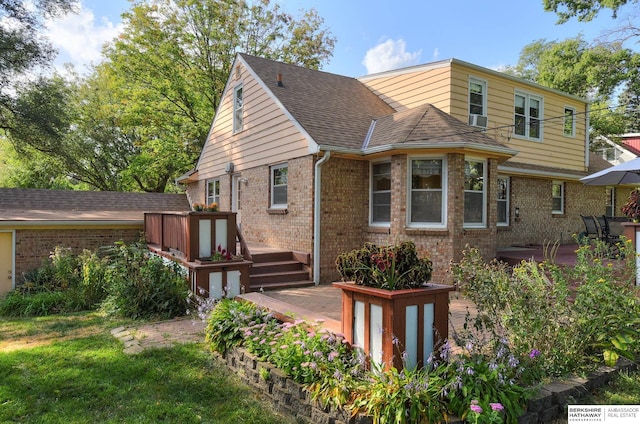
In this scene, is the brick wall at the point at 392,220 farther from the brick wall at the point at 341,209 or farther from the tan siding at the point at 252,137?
the tan siding at the point at 252,137

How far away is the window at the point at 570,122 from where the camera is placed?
540 inches

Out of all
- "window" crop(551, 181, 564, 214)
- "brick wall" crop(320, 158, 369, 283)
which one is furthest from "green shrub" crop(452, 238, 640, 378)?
"window" crop(551, 181, 564, 214)

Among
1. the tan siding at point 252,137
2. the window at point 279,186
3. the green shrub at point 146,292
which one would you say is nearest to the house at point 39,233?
the green shrub at point 146,292

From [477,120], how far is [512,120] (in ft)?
6.25

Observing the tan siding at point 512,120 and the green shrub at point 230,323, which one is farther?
the tan siding at point 512,120

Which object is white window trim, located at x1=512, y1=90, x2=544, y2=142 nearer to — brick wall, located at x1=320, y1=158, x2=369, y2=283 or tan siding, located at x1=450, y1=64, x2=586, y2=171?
tan siding, located at x1=450, y1=64, x2=586, y2=171

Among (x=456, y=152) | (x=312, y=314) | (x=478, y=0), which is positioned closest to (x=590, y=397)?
(x=312, y=314)

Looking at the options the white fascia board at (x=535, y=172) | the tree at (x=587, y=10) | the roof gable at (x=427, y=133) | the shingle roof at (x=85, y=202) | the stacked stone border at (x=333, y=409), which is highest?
the tree at (x=587, y=10)

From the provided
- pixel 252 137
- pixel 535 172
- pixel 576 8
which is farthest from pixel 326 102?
pixel 576 8

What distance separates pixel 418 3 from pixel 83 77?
921 inches

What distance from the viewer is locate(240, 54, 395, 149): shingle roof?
960 centimetres

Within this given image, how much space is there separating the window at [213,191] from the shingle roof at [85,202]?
2.62 m

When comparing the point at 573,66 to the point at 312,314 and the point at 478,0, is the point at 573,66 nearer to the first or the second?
the point at 478,0

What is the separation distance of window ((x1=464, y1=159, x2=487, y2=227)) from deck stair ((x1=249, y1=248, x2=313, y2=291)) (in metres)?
3.92
